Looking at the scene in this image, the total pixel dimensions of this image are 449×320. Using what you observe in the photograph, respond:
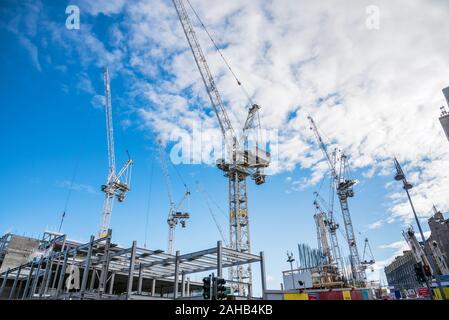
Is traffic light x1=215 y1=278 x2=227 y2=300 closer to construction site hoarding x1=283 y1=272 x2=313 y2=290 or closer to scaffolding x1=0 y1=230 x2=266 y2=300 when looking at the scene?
scaffolding x1=0 y1=230 x2=266 y2=300

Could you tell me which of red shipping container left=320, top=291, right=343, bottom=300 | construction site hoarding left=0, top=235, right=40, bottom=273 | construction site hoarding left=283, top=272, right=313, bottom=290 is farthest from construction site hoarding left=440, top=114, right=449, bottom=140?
construction site hoarding left=0, top=235, right=40, bottom=273

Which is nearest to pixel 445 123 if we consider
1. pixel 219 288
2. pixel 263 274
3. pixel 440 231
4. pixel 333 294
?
pixel 440 231

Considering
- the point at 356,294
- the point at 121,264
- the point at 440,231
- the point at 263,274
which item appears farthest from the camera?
the point at 440,231

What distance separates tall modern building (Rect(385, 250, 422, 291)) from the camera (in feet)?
339

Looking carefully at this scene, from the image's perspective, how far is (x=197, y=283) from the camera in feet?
161

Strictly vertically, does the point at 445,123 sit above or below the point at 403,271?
above

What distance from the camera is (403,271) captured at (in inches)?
4525

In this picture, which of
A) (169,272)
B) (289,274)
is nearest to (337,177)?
(289,274)

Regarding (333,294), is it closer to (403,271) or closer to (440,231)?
(440,231)

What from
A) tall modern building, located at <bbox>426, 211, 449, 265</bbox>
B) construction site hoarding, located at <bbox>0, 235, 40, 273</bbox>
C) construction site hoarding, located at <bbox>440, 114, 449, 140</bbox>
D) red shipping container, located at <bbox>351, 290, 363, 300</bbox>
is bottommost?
red shipping container, located at <bbox>351, 290, 363, 300</bbox>

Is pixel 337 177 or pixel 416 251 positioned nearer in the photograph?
pixel 416 251

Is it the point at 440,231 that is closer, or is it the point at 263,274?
the point at 263,274
